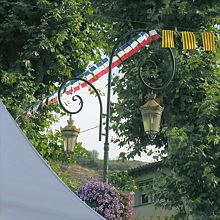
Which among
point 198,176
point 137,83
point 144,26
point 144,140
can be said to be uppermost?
point 144,26

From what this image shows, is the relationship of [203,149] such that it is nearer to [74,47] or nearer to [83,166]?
[74,47]

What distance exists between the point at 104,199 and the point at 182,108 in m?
5.70

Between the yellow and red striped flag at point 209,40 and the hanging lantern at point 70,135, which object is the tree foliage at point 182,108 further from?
the hanging lantern at point 70,135

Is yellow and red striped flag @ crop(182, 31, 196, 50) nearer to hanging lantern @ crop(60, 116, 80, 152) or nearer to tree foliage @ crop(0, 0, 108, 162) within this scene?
hanging lantern @ crop(60, 116, 80, 152)

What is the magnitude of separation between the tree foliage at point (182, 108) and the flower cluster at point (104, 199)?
4150mm

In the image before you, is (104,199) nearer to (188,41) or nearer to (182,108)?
(188,41)

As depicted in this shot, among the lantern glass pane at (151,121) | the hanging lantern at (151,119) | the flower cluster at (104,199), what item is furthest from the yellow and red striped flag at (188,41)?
the flower cluster at (104,199)

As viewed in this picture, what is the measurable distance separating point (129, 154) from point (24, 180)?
11792mm

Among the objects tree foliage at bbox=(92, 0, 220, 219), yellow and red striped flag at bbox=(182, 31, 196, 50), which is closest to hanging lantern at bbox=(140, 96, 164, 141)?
yellow and red striped flag at bbox=(182, 31, 196, 50)

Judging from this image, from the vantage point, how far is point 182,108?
616 inches

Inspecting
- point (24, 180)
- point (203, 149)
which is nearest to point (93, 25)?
point (203, 149)

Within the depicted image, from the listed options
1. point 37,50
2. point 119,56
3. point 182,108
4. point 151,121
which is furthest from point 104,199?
point 37,50

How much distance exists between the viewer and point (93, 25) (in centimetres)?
1714

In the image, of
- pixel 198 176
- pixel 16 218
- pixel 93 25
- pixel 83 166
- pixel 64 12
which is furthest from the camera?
pixel 83 166
